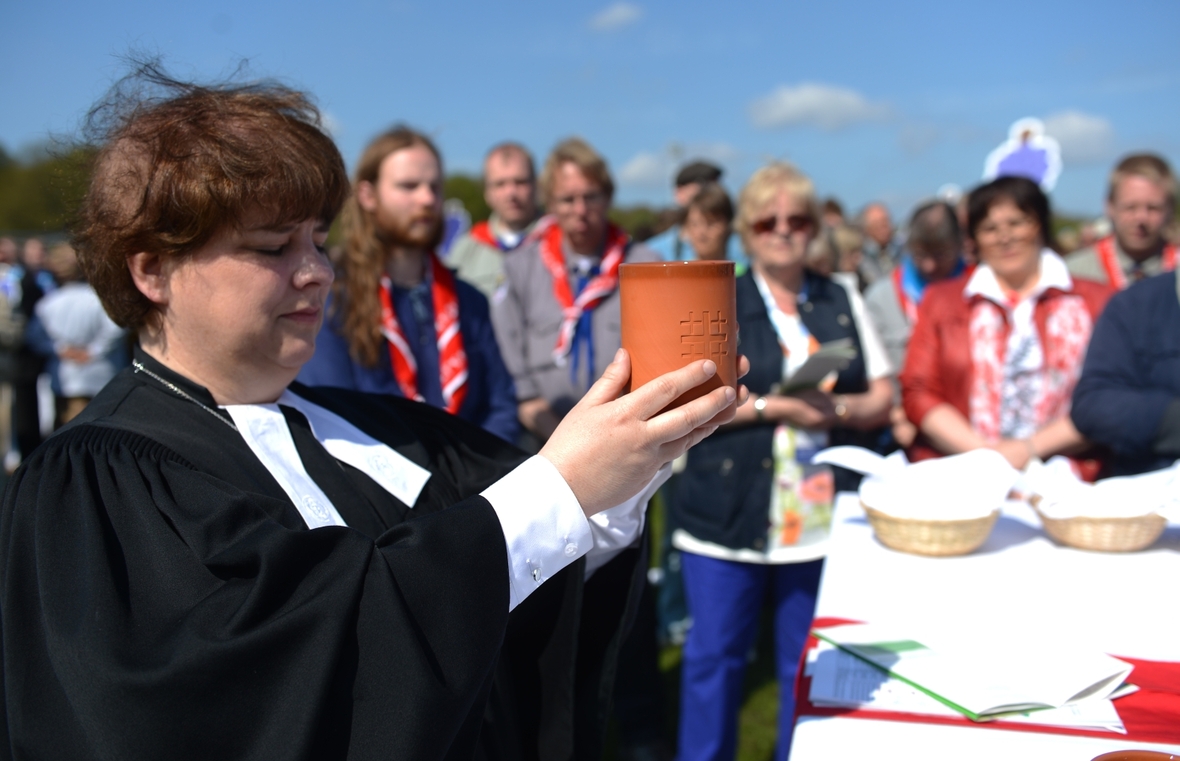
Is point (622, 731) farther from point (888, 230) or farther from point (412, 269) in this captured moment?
point (888, 230)

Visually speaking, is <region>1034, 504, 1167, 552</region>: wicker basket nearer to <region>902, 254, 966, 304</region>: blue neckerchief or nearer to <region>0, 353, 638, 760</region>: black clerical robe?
<region>0, 353, 638, 760</region>: black clerical robe

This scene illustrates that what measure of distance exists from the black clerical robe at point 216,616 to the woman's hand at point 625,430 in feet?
0.48

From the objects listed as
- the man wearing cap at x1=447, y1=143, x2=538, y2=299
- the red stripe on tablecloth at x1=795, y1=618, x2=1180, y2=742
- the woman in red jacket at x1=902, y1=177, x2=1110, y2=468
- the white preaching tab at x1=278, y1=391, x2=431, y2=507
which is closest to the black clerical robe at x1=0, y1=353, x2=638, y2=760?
the white preaching tab at x1=278, y1=391, x2=431, y2=507

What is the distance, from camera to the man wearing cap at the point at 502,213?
17.7ft

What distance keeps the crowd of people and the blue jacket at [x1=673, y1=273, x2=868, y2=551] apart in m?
0.01

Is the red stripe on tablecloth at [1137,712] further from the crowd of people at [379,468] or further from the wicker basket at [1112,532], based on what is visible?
the wicker basket at [1112,532]

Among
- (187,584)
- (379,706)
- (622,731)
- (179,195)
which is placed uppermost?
(179,195)

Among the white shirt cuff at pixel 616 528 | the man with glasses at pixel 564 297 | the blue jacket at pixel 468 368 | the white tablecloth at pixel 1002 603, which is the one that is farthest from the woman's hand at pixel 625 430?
the man with glasses at pixel 564 297

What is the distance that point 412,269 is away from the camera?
128 inches

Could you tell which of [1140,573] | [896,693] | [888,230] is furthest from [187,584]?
[888,230]

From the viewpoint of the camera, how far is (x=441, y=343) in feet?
10.4

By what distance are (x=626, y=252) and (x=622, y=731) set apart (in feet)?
6.73

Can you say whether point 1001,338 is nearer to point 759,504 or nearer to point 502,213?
point 759,504

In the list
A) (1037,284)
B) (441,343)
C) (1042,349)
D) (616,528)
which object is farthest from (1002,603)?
(441,343)
